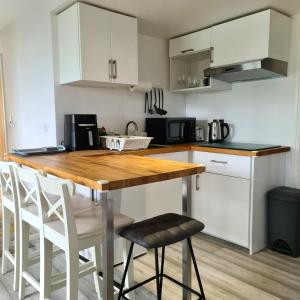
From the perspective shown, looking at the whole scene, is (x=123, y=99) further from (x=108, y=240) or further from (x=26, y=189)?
(x=108, y=240)

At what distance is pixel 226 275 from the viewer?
2.17 meters

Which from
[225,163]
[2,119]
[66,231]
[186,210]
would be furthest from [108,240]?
[2,119]

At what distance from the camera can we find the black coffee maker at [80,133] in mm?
2516

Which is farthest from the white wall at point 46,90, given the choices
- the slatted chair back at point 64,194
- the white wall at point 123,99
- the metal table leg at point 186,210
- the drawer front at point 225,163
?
the metal table leg at point 186,210

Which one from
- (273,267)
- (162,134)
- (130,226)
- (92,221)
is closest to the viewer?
(130,226)

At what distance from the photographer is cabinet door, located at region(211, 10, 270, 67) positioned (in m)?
2.47

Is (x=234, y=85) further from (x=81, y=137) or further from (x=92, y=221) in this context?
(x=92, y=221)

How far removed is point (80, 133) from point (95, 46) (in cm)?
74

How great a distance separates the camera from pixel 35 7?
279 centimetres

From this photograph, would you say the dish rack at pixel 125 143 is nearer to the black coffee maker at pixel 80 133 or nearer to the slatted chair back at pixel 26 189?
the black coffee maker at pixel 80 133

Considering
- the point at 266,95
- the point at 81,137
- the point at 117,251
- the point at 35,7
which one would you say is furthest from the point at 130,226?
the point at 35,7

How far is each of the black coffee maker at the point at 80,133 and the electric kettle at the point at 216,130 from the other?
46.8 inches

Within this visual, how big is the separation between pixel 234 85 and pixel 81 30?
5.38 ft

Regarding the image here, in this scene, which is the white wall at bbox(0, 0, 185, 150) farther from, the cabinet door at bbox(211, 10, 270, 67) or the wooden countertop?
the cabinet door at bbox(211, 10, 270, 67)
